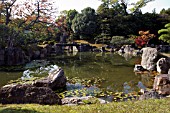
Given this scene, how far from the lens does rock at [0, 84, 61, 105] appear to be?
26.5 ft

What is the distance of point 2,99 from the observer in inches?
320

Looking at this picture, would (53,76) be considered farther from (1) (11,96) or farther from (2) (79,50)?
(2) (79,50)

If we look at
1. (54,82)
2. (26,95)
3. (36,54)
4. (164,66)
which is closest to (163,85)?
(54,82)

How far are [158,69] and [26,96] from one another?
11.8 meters

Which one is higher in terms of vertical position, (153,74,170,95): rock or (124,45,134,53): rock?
(124,45,134,53): rock

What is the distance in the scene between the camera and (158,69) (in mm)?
16828

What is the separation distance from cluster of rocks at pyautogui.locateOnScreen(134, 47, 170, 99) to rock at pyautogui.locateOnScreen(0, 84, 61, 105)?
13.0ft

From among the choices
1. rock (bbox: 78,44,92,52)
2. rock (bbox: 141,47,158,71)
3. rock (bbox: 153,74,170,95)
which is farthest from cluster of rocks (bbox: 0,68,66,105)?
rock (bbox: 78,44,92,52)

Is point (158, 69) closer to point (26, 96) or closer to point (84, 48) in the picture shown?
point (26, 96)

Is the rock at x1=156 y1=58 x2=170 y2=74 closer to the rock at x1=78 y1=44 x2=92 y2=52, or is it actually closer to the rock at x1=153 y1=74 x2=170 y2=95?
the rock at x1=153 y1=74 x2=170 y2=95

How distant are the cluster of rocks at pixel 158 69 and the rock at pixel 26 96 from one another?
395 centimetres

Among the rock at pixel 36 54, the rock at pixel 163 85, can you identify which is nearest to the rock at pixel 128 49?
the rock at pixel 36 54

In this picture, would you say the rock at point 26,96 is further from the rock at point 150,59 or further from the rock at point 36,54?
the rock at point 36,54

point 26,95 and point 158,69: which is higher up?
point 158,69
